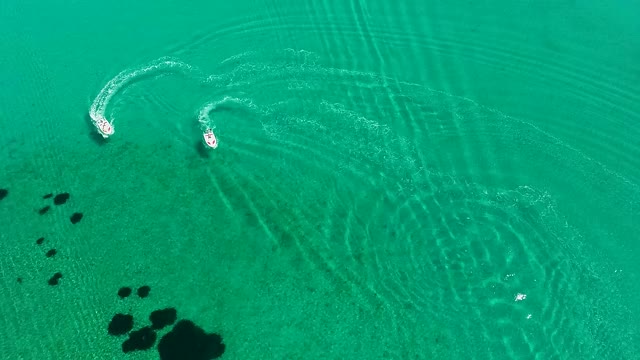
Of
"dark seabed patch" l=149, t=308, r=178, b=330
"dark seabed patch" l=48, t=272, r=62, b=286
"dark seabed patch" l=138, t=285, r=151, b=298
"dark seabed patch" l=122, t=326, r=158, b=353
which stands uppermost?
"dark seabed patch" l=48, t=272, r=62, b=286

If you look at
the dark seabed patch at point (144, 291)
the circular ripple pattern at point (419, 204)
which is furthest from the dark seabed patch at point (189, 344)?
the circular ripple pattern at point (419, 204)

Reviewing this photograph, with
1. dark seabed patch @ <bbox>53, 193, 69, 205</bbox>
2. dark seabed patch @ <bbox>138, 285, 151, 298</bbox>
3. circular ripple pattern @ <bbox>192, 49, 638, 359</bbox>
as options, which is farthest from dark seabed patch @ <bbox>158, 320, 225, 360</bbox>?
dark seabed patch @ <bbox>53, 193, 69, 205</bbox>

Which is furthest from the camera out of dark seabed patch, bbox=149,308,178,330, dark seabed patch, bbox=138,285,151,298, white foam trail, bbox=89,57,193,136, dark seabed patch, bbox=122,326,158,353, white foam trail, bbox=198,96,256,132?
white foam trail, bbox=89,57,193,136

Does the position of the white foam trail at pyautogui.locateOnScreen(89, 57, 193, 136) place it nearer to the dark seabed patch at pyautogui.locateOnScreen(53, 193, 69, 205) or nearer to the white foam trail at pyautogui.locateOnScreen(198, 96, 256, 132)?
the white foam trail at pyautogui.locateOnScreen(198, 96, 256, 132)

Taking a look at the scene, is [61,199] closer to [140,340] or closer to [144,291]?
[144,291]

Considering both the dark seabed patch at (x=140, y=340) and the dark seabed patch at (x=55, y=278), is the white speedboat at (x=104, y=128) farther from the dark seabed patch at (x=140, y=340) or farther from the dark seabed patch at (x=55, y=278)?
the dark seabed patch at (x=140, y=340)

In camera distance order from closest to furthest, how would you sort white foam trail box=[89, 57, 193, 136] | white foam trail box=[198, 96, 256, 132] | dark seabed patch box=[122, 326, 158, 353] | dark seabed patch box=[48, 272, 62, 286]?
dark seabed patch box=[122, 326, 158, 353] < dark seabed patch box=[48, 272, 62, 286] < white foam trail box=[198, 96, 256, 132] < white foam trail box=[89, 57, 193, 136]

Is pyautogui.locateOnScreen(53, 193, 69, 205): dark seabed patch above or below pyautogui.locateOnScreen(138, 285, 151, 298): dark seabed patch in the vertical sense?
above

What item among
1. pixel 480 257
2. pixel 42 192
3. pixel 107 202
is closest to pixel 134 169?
pixel 107 202
